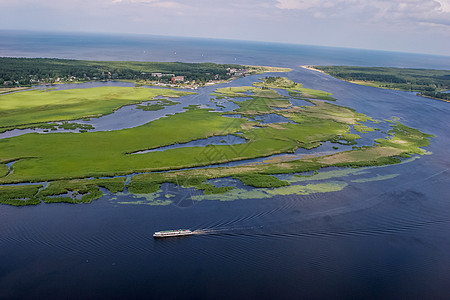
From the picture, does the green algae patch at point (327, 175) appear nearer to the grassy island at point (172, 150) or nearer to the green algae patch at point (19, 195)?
the grassy island at point (172, 150)

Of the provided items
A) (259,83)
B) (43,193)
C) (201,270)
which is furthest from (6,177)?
(259,83)

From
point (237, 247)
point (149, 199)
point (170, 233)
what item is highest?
point (149, 199)

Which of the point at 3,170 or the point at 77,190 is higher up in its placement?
the point at 3,170

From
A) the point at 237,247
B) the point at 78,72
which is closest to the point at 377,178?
the point at 237,247

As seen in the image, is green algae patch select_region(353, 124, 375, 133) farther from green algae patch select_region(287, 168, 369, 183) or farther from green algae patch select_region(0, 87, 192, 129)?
green algae patch select_region(0, 87, 192, 129)

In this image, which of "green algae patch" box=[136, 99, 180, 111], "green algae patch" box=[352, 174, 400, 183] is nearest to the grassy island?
"green algae patch" box=[352, 174, 400, 183]

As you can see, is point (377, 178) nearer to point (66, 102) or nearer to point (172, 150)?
point (172, 150)

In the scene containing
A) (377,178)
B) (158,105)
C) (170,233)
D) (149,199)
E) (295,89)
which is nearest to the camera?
(170,233)
